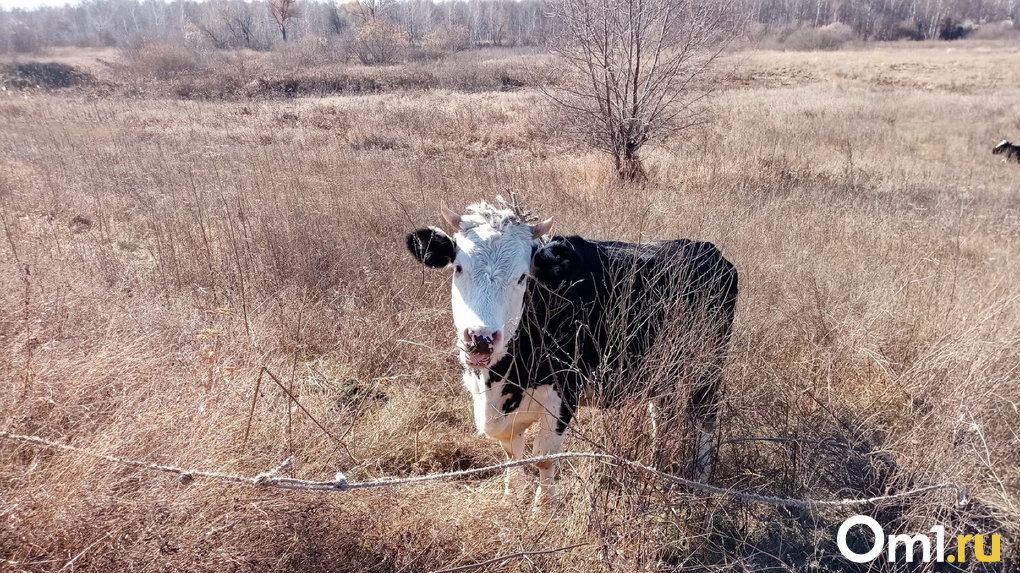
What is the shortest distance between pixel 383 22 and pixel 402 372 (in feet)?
169

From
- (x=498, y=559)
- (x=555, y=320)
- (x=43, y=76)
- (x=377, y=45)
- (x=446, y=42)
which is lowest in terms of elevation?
(x=498, y=559)

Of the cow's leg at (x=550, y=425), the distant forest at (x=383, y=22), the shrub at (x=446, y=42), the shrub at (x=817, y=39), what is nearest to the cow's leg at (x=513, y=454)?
the cow's leg at (x=550, y=425)

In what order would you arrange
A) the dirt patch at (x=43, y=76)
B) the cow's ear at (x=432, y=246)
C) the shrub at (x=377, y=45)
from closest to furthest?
the cow's ear at (x=432, y=246), the dirt patch at (x=43, y=76), the shrub at (x=377, y=45)

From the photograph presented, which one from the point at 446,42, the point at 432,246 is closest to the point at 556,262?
the point at 432,246

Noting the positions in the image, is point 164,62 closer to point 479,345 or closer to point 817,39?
point 479,345

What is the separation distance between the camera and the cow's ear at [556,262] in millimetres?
3295

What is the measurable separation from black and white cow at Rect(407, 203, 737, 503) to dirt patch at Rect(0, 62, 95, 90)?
109 ft

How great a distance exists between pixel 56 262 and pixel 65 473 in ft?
12.4

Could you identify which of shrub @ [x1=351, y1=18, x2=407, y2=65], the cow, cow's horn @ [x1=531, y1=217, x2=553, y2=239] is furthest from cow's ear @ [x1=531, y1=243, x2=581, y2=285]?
shrub @ [x1=351, y1=18, x2=407, y2=65]

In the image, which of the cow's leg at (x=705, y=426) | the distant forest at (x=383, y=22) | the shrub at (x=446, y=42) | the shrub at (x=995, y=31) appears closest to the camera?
the cow's leg at (x=705, y=426)

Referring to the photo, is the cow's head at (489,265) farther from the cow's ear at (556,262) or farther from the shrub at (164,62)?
the shrub at (164,62)

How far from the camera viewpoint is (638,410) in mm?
2838

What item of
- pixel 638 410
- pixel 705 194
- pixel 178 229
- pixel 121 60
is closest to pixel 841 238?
pixel 705 194

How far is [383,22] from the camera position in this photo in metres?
49.5
